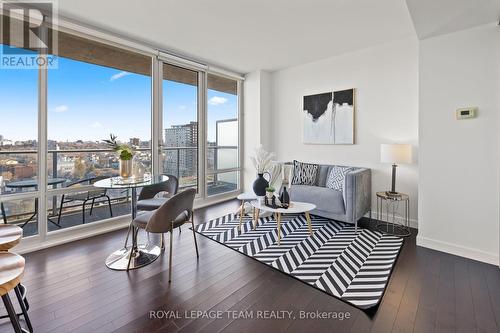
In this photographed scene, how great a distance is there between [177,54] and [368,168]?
11.5ft

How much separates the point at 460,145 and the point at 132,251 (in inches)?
136

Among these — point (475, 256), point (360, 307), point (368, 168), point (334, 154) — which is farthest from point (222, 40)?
point (475, 256)

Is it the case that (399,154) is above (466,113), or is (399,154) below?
below

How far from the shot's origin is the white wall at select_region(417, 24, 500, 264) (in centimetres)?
245

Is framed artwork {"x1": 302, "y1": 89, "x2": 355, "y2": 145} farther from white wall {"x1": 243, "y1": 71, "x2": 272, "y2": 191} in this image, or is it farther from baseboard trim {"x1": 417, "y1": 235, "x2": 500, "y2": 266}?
baseboard trim {"x1": 417, "y1": 235, "x2": 500, "y2": 266}

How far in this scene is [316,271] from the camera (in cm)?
230

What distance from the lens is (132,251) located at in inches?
96.5

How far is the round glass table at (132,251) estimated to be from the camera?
7.78 ft

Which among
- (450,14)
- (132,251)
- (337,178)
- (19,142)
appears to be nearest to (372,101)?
(337,178)

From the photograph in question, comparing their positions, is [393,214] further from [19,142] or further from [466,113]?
[19,142]

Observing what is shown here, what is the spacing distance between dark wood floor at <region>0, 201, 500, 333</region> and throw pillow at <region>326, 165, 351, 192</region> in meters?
1.25

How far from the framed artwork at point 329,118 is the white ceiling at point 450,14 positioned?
156 cm

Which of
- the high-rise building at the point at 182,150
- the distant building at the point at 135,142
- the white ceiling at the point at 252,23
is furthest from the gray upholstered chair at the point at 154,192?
the white ceiling at the point at 252,23

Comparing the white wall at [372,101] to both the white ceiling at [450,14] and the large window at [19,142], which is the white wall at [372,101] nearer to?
the white ceiling at [450,14]
